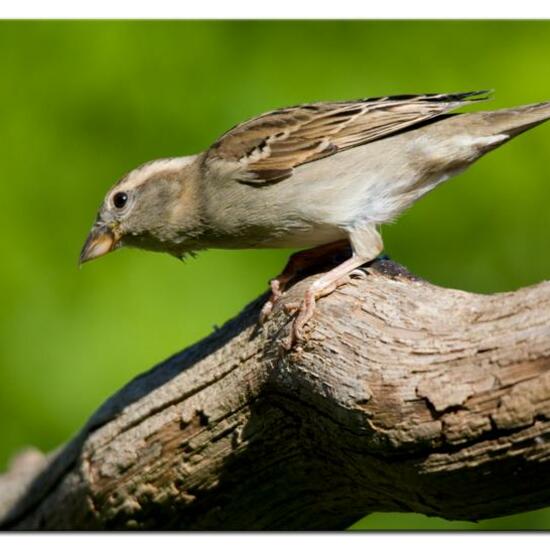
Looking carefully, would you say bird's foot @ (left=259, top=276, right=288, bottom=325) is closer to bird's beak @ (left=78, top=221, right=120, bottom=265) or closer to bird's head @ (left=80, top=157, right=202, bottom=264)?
bird's head @ (left=80, top=157, right=202, bottom=264)

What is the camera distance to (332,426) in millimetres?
2920

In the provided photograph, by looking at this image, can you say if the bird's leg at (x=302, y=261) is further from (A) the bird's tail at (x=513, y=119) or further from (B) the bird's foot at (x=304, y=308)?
(A) the bird's tail at (x=513, y=119)

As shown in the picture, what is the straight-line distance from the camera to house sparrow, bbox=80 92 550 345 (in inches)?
135

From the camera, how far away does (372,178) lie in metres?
3.45

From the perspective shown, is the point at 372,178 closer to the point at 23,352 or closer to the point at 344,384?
the point at 344,384

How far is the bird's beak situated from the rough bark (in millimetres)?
431

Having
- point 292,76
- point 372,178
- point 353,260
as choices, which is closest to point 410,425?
point 353,260

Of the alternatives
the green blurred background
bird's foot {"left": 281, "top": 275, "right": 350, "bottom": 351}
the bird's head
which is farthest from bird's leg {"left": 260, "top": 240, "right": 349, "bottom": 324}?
the green blurred background

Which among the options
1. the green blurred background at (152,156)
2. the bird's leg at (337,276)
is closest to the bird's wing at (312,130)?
the bird's leg at (337,276)

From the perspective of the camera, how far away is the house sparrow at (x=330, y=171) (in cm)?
343

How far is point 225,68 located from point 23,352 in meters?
1.38

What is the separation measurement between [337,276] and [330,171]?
39cm

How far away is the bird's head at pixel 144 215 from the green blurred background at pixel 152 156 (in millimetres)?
523

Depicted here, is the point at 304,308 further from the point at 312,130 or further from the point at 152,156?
the point at 152,156
